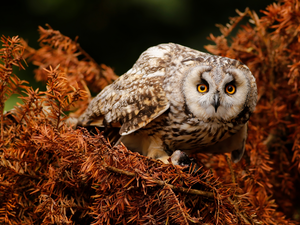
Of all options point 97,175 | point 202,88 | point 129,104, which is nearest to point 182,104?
point 202,88

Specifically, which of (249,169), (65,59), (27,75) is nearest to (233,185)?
(249,169)

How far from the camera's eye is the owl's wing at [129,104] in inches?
43.4

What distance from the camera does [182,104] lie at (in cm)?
111

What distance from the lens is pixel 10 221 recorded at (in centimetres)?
92

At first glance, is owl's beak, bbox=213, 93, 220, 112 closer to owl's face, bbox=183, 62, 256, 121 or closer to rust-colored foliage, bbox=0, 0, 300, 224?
owl's face, bbox=183, 62, 256, 121

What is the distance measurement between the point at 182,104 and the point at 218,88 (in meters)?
0.14

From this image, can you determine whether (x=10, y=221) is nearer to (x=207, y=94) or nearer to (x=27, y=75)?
(x=207, y=94)

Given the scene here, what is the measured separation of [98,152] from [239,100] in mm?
576

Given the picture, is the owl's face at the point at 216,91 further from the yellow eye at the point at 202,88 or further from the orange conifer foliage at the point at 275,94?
the orange conifer foliage at the point at 275,94

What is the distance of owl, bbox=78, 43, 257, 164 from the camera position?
3.52 ft

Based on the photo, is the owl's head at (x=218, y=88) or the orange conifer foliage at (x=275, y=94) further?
the orange conifer foliage at (x=275, y=94)

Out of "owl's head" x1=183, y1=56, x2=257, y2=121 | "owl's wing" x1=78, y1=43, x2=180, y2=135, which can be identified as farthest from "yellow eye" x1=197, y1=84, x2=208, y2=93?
"owl's wing" x1=78, y1=43, x2=180, y2=135

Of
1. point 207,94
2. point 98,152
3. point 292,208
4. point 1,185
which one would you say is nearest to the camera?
point 98,152

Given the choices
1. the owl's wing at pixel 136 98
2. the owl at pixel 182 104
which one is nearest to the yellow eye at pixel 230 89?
the owl at pixel 182 104
